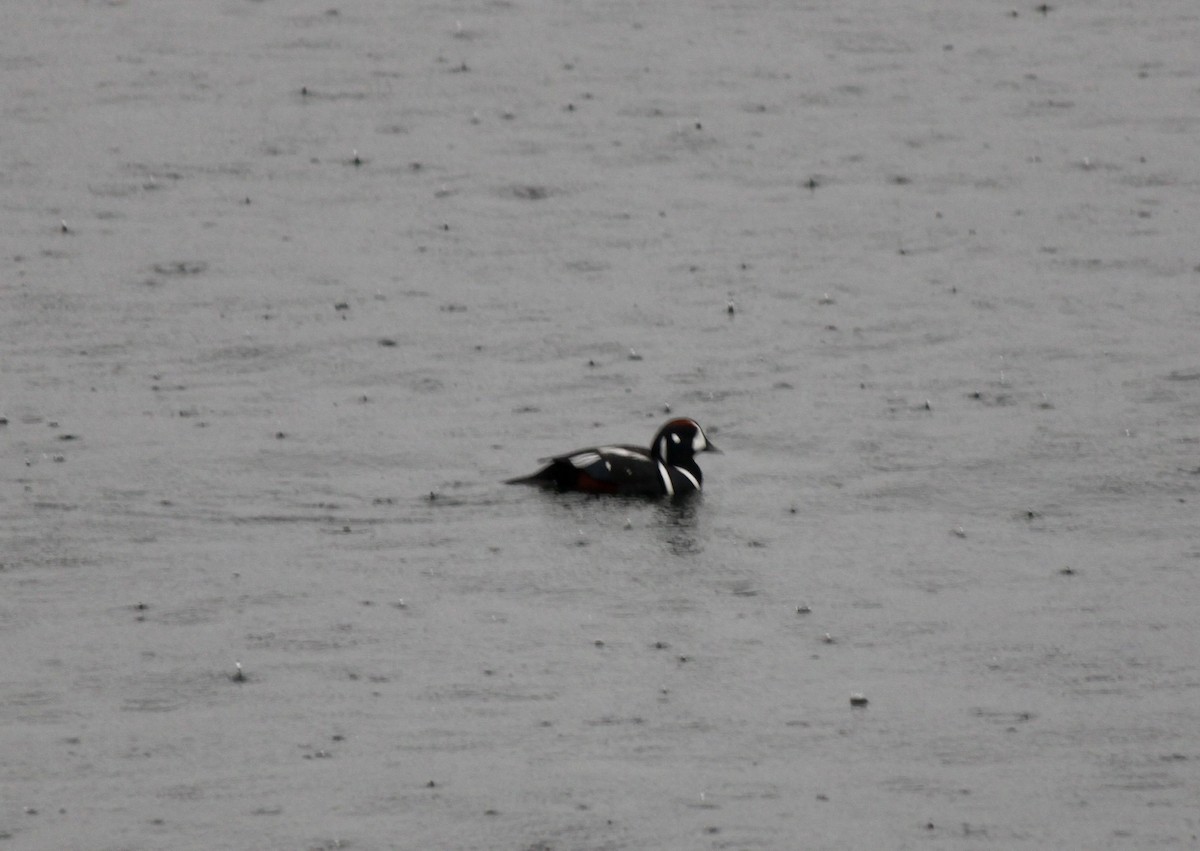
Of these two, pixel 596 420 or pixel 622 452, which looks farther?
pixel 596 420

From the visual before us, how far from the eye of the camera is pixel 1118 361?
1428 centimetres

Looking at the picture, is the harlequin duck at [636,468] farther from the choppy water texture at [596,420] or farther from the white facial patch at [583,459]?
the choppy water texture at [596,420]

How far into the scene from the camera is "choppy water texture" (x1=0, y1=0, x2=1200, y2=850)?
28.5 feet

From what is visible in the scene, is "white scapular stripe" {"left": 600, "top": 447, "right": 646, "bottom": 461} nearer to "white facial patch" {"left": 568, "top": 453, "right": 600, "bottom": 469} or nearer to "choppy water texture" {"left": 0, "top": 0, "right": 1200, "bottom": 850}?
"white facial patch" {"left": 568, "top": 453, "right": 600, "bottom": 469}

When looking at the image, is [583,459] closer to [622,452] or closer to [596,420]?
[622,452]

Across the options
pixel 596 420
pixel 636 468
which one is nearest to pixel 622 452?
pixel 636 468

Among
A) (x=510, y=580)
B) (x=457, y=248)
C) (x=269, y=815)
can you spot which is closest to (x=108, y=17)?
(x=457, y=248)

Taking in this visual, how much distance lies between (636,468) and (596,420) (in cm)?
112

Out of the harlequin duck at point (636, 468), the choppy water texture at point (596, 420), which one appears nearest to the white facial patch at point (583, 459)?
the harlequin duck at point (636, 468)

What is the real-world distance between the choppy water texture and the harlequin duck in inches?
4.9

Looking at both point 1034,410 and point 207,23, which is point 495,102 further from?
point 1034,410

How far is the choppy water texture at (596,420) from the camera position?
8688mm

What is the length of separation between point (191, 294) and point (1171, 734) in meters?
8.02

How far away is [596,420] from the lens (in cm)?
1318
